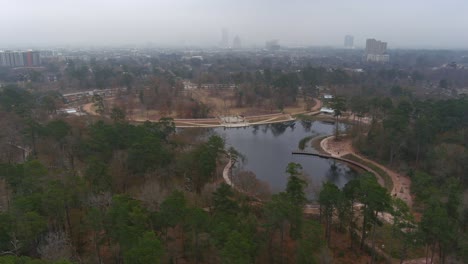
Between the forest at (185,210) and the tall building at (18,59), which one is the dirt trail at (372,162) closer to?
the forest at (185,210)

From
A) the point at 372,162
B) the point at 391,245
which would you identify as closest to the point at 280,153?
the point at 372,162

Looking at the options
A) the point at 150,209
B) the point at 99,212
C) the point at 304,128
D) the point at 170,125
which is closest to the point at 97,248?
the point at 99,212

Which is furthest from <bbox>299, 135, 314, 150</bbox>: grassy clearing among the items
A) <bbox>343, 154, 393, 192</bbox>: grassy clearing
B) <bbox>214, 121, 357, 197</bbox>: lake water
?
<bbox>343, 154, 393, 192</bbox>: grassy clearing

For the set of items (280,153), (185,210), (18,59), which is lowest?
(280,153)

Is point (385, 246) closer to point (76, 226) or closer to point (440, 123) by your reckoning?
point (76, 226)

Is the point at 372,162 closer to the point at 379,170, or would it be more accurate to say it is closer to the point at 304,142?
the point at 379,170
